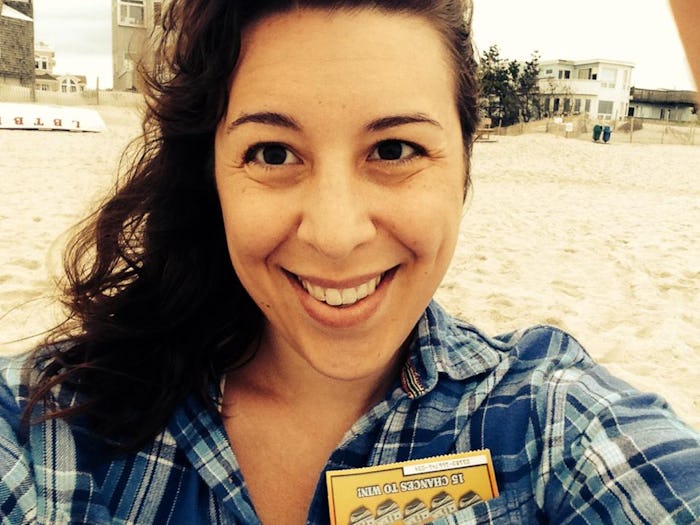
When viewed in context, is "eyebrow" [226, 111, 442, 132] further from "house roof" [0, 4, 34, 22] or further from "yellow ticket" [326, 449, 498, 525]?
"house roof" [0, 4, 34, 22]

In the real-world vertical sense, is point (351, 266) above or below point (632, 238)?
above

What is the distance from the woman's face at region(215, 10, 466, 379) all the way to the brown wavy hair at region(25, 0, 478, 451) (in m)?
0.08

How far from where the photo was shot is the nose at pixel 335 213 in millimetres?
1238

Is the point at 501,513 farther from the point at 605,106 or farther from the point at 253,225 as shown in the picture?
the point at 605,106

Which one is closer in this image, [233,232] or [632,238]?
[233,232]

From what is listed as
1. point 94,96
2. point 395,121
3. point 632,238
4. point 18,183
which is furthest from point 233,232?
point 94,96

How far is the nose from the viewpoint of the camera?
48.8 inches

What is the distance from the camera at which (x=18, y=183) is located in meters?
9.25

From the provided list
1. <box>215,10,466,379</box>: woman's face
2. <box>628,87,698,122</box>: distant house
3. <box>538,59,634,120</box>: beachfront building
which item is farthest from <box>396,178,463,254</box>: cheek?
<box>628,87,698,122</box>: distant house

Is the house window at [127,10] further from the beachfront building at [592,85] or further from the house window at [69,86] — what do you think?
the beachfront building at [592,85]

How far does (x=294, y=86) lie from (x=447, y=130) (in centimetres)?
35

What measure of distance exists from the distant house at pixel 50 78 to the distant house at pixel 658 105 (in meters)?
45.1

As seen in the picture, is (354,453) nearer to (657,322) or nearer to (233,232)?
(233,232)

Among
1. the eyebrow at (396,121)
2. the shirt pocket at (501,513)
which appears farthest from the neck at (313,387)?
the eyebrow at (396,121)
